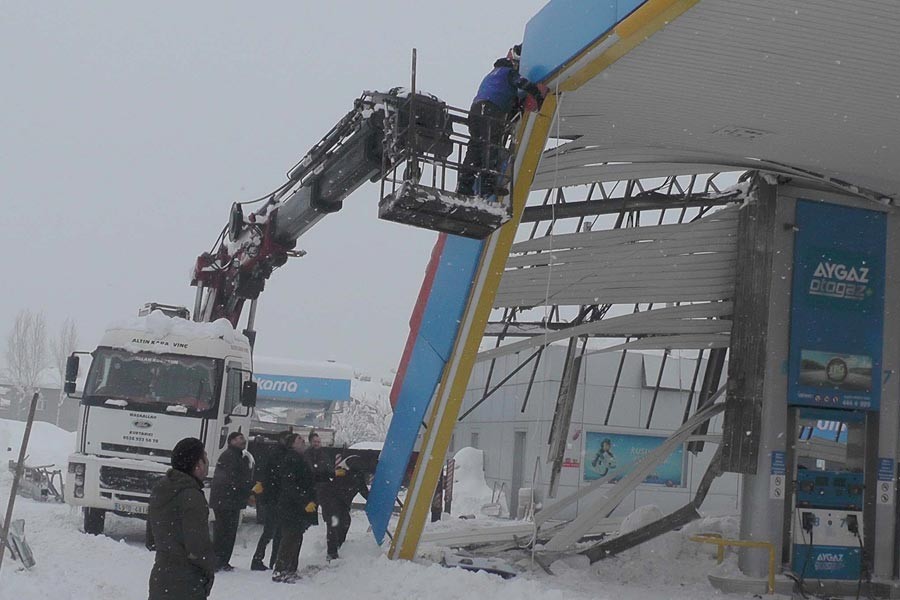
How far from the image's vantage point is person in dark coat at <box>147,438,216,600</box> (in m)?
5.98

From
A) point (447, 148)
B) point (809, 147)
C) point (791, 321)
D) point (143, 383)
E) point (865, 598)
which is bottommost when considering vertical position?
point (865, 598)

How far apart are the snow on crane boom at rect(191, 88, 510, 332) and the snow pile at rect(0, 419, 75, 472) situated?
38.7ft

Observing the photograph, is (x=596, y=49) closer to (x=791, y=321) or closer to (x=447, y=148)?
(x=447, y=148)

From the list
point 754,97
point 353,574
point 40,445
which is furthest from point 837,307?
point 40,445

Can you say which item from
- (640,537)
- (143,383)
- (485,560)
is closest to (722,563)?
(640,537)

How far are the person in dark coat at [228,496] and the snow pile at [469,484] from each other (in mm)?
15996

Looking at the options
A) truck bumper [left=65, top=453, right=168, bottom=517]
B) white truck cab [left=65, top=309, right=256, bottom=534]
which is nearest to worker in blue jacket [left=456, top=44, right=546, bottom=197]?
white truck cab [left=65, top=309, right=256, bottom=534]

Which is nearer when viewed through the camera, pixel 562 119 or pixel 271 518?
pixel 562 119

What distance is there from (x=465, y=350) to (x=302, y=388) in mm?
34526

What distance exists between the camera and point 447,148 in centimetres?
956

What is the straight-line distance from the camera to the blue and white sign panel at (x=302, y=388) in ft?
145

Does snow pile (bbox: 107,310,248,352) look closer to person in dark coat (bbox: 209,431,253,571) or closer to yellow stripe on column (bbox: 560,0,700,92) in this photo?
person in dark coat (bbox: 209,431,253,571)

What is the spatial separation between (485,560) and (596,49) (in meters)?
6.43

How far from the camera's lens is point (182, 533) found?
604cm
